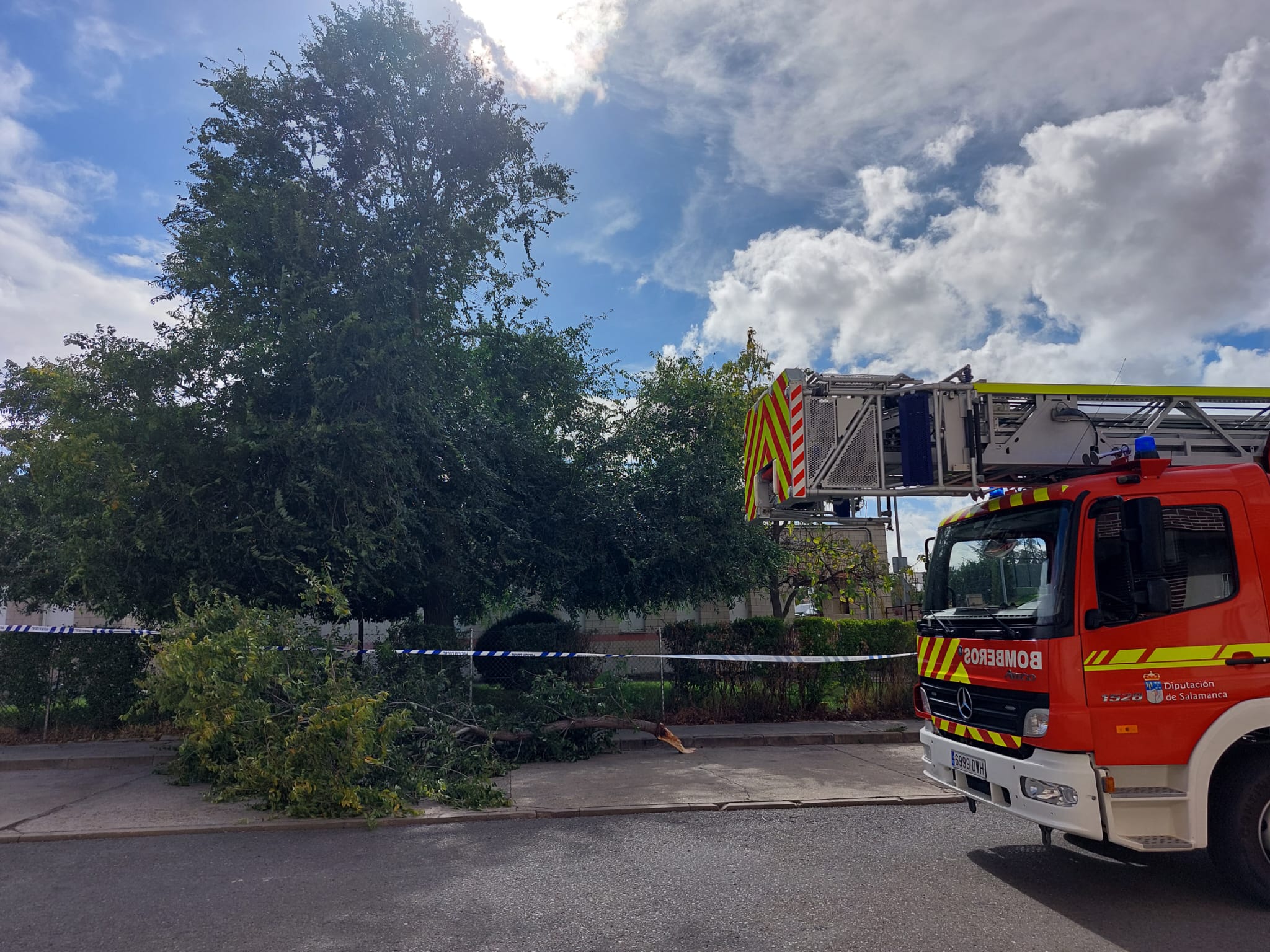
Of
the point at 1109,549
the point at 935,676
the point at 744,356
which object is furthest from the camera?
the point at 744,356

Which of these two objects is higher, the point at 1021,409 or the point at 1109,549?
the point at 1021,409

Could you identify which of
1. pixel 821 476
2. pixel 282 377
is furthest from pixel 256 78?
pixel 821 476

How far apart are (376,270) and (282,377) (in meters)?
1.99

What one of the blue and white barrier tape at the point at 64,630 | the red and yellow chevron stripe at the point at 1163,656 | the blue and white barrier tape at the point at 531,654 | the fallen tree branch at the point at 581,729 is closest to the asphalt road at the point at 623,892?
the red and yellow chevron stripe at the point at 1163,656

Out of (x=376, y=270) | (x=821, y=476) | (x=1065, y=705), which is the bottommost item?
(x=1065, y=705)

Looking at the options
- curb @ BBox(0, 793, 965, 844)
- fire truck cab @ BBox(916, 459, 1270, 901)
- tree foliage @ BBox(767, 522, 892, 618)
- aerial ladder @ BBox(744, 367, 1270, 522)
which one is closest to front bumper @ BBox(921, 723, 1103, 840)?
fire truck cab @ BBox(916, 459, 1270, 901)

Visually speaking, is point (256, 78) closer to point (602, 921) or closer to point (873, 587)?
point (602, 921)

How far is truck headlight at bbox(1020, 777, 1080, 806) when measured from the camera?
489cm

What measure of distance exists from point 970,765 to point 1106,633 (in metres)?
1.29

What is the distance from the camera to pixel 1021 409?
649 centimetres

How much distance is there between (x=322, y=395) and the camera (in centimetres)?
1070

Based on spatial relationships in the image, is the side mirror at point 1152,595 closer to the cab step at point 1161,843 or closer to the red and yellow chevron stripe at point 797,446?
the cab step at point 1161,843

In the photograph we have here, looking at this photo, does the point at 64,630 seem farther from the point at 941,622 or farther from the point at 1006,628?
the point at 1006,628

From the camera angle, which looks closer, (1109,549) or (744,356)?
(1109,549)
